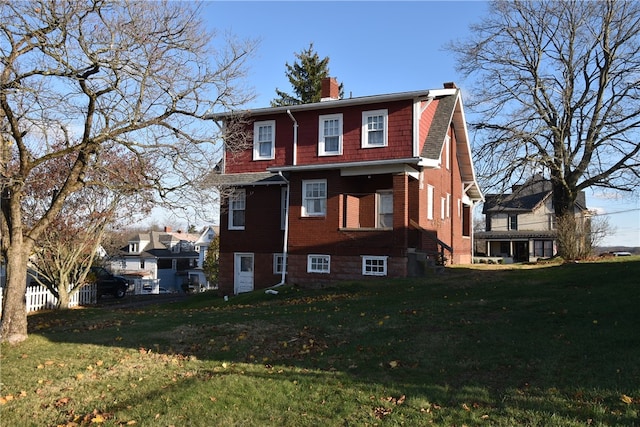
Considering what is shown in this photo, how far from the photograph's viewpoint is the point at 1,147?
10.2 meters

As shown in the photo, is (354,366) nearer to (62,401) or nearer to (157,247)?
(62,401)

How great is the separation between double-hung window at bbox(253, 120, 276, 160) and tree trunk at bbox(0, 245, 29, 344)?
13.1 meters

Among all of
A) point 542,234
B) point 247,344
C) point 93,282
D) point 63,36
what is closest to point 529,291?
point 247,344

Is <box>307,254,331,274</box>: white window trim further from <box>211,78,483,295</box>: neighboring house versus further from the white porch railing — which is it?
the white porch railing

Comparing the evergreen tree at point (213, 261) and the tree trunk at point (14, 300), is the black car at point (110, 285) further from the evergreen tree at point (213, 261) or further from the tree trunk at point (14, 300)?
the tree trunk at point (14, 300)

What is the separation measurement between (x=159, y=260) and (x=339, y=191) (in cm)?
4998

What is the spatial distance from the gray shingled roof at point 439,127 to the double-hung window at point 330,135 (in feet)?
11.2

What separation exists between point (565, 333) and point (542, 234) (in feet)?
153

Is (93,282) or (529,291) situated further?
(93,282)

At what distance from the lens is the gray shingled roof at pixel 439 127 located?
19.5 metres

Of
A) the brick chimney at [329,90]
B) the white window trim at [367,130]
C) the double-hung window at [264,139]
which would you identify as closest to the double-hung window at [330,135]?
the white window trim at [367,130]

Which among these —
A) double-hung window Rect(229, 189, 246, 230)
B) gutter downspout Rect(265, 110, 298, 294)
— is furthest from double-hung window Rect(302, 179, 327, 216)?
double-hung window Rect(229, 189, 246, 230)

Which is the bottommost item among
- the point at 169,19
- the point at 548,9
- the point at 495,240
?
the point at 495,240

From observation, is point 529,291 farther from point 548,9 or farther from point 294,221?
point 548,9
